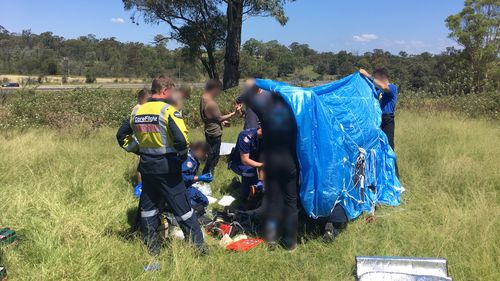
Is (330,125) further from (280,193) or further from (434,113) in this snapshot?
(434,113)

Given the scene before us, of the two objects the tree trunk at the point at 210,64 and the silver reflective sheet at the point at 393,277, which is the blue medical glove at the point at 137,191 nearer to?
the silver reflective sheet at the point at 393,277

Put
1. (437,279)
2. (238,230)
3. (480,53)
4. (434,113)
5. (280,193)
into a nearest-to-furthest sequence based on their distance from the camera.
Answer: (437,279) < (280,193) < (238,230) < (434,113) < (480,53)

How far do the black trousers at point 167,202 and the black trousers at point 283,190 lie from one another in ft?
2.65

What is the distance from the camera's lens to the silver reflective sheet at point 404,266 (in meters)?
3.53

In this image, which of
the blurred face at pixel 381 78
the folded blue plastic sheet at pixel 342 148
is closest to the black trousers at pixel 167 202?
the folded blue plastic sheet at pixel 342 148

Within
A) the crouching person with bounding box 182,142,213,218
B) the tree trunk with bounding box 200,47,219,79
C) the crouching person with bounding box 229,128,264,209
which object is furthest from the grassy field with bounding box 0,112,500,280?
the tree trunk with bounding box 200,47,219,79

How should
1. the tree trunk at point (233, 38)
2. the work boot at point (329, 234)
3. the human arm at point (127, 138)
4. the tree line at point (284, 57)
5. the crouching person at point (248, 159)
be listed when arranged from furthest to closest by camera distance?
the tree trunk at point (233, 38) < the tree line at point (284, 57) < the crouching person at point (248, 159) < the work boot at point (329, 234) < the human arm at point (127, 138)

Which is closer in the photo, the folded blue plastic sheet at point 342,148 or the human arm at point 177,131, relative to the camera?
the human arm at point 177,131

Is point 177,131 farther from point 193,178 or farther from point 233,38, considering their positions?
point 233,38

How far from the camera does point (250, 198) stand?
520 centimetres

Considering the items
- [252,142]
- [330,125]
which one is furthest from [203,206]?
[330,125]

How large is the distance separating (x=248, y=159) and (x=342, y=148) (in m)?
1.06

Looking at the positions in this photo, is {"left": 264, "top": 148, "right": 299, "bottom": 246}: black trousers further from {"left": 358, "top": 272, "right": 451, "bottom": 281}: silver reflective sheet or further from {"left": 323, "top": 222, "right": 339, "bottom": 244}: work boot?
{"left": 358, "top": 272, "right": 451, "bottom": 281}: silver reflective sheet

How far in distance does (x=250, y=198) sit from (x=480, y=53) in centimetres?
3127
